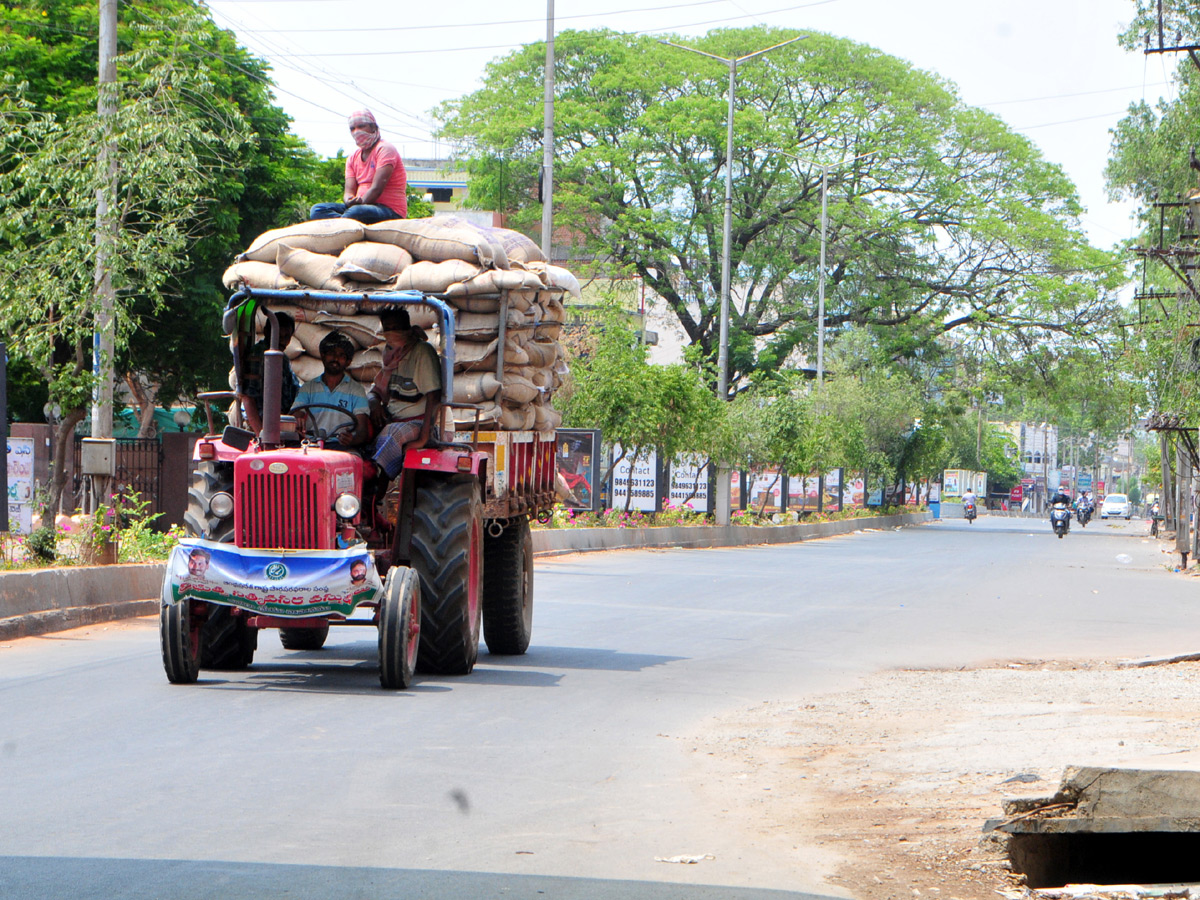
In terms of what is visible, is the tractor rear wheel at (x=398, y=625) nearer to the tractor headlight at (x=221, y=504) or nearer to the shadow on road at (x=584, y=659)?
the tractor headlight at (x=221, y=504)

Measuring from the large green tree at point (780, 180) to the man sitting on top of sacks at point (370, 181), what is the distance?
39.2 m

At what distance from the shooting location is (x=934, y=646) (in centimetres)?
1555

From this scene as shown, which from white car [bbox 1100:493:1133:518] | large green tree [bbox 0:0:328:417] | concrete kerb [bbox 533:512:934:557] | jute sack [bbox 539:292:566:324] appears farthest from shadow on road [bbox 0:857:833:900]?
white car [bbox 1100:493:1133:518]

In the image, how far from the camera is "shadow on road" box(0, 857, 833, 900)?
5.22 metres

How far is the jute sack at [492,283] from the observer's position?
1186 centimetres

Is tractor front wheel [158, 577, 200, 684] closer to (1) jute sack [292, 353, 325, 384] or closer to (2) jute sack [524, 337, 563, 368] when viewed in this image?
(1) jute sack [292, 353, 325, 384]

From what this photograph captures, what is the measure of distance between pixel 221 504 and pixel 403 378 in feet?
5.70

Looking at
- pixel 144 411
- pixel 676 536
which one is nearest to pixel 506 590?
pixel 676 536

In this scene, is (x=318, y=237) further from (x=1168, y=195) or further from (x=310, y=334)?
→ (x=1168, y=195)

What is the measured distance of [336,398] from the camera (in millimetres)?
11078

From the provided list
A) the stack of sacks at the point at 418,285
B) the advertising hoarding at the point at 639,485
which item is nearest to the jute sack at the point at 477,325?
the stack of sacks at the point at 418,285

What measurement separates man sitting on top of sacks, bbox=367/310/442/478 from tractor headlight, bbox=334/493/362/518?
0.86 meters

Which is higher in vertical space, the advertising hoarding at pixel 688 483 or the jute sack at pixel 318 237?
the jute sack at pixel 318 237

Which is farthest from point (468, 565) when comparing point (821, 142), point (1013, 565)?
point (821, 142)
